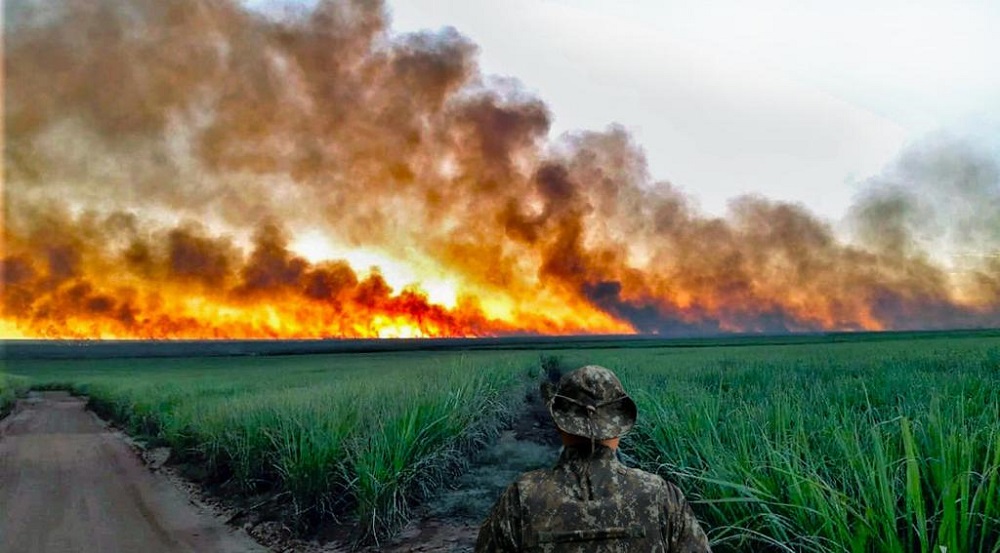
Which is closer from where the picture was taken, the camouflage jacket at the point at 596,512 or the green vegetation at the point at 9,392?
the camouflage jacket at the point at 596,512

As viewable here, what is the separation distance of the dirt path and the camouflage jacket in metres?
8.70

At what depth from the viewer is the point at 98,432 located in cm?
2794

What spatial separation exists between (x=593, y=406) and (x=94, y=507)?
43.7 ft

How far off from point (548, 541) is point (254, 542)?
365 inches

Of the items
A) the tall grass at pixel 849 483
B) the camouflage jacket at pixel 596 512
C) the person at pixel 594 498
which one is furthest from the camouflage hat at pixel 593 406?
the tall grass at pixel 849 483

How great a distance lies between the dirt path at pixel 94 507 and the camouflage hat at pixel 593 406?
898 cm

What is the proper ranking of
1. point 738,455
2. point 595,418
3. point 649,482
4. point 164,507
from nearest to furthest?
point 595,418 < point 649,482 < point 738,455 < point 164,507

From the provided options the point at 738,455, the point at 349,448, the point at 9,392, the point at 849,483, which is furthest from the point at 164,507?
the point at 9,392

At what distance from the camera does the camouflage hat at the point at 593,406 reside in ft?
10.4

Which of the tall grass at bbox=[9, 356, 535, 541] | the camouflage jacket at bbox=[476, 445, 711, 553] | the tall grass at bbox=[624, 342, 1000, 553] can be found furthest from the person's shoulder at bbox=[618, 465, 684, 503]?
the tall grass at bbox=[9, 356, 535, 541]

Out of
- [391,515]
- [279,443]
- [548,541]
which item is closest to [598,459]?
[548,541]

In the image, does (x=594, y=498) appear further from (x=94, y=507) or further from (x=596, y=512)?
(x=94, y=507)

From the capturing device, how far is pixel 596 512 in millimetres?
3266

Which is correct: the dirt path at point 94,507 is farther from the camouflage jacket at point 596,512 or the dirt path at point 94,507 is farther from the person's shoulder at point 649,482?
the person's shoulder at point 649,482
